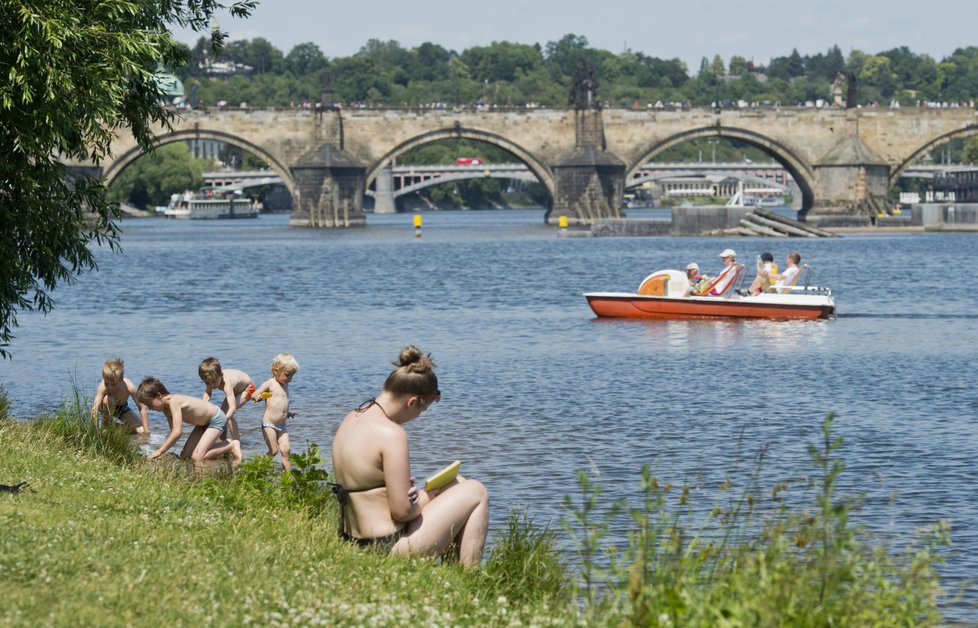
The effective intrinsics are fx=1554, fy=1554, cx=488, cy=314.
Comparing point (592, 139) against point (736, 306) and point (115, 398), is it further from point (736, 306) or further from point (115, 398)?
point (115, 398)

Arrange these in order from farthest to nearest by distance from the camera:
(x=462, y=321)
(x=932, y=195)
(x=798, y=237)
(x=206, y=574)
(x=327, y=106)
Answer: (x=932, y=195)
(x=327, y=106)
(x=798, y=237)
(x=462, y=321)
(x=206, y=574)

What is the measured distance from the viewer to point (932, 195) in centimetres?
16350

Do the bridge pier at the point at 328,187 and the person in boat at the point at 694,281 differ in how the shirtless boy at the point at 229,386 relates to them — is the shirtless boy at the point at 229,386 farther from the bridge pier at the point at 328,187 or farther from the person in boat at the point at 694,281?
the bridge pier at the point at 328,187

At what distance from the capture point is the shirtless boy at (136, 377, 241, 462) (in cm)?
1388

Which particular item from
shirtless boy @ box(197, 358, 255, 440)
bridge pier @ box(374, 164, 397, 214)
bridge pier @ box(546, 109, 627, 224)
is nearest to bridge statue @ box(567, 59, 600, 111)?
bridge pier @ box(546, 109, 627, 224)

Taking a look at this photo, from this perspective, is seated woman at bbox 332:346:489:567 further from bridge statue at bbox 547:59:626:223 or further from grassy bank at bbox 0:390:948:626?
bridge statue at bbox 547:59:626:223

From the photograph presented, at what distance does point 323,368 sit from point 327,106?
68.5 m

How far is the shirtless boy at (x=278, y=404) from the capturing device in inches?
554

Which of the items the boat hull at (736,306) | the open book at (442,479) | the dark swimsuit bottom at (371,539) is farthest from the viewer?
the boat hull at (736,306)

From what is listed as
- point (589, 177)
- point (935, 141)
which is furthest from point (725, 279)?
point (935, 141)

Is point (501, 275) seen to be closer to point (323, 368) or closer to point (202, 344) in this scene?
point (202, 344)

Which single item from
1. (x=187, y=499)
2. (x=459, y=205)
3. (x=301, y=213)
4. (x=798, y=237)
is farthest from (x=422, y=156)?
(x=187, y=499)

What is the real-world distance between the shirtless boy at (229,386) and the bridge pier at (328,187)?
246 feet

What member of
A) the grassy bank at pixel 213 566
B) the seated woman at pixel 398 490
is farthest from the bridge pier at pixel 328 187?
the seated woman at pixel 398 490
